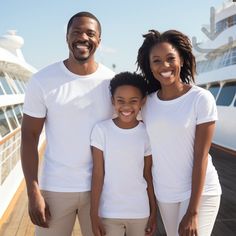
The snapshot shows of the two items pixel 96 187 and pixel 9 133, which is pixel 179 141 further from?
pixel 9 133

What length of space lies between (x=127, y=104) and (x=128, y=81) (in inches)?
5.3

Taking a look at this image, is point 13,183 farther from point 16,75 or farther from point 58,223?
point 16,75

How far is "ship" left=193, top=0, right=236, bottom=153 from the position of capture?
11.6 meters

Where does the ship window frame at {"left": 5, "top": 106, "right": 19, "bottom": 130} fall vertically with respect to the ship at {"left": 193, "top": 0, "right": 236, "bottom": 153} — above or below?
below

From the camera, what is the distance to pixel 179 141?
181 cm

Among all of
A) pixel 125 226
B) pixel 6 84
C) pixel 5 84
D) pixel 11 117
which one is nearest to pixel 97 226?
pixel 125 226

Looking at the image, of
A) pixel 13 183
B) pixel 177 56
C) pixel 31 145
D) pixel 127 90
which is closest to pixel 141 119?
pixel 127 90

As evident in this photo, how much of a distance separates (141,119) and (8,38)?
2297cm

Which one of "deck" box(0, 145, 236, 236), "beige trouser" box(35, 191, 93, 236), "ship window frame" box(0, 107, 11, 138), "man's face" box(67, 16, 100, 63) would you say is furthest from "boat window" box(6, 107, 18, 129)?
"man's face" box(67, 16, 100, 63)

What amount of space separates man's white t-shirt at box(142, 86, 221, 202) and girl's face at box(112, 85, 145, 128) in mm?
77

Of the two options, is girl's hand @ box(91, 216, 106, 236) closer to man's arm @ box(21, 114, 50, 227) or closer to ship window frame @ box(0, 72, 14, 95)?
man's arm @ box(21, 114, 50, 227)

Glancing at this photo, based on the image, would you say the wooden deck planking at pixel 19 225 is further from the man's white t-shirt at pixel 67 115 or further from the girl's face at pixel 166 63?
the girl's face at pixel 166 63

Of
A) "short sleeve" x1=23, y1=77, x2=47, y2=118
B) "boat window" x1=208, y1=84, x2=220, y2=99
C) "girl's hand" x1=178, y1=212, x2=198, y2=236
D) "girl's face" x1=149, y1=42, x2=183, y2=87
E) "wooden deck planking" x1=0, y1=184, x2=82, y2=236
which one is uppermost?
"girl's face" x1=149, y1=42, x2=183, y2=87

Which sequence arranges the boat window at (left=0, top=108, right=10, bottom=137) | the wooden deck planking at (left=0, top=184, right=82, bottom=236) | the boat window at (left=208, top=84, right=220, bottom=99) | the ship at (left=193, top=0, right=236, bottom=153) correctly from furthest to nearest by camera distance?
the boat window at (left=208, top=84, right=220, bottom=99) → the ship at (left=193, top=0, right=236, bottom=153) → the boat window at (left=0, top=108, right=10, bottom=137) → the wooden deck planking at (left=0, top=184, right=82, bottom=236)
